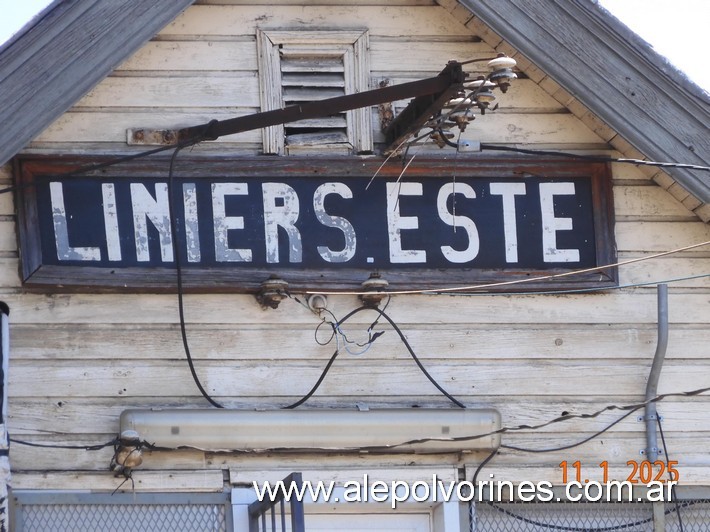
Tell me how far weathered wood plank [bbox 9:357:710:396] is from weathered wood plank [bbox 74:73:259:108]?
158 centimetres

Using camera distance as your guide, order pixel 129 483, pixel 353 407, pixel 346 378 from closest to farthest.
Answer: pixel 129 483
pixel 353 407
pixel 346 378

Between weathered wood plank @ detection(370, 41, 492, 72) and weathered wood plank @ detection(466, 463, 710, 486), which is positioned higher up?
weathered wood plank @ detection(370, 41, 492, 72)

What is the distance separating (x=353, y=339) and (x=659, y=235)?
2.05 m

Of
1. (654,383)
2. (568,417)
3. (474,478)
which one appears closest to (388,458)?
(474,478)

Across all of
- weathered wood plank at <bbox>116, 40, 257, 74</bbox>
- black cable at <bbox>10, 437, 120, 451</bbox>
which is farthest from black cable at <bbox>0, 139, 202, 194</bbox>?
black cable at <bbox>10, 437, 120, 451</bbox>

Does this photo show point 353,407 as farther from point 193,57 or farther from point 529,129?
point 193,57

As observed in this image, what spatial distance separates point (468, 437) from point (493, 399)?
335 mm

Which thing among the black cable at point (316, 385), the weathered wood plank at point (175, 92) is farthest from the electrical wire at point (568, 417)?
the weathered wood plank at point (175, 92)

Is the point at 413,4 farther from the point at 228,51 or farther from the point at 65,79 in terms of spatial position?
A: the point at 65,79

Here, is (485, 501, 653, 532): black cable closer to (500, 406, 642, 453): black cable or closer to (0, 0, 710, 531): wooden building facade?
(0, 0, 710, 531): wooden building facade

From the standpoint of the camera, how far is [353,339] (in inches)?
326

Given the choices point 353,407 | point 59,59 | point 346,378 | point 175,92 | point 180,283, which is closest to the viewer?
point 59,59

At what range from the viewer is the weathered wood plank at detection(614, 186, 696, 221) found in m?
8.59

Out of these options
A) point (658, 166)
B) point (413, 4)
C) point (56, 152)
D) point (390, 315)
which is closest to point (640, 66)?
point (658, 166)
